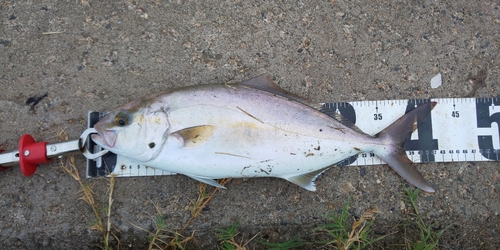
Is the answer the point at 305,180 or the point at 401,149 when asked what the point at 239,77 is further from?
the point at 401,149

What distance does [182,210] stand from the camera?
2646 millimetres

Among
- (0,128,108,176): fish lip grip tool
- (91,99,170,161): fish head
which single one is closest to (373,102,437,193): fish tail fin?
(91,99,170,161): fish head

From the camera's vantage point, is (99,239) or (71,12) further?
(71,12)

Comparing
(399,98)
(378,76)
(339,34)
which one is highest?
(339,34)

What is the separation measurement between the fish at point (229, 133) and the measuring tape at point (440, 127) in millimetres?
277

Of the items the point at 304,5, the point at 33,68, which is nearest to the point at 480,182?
the point at 304,5

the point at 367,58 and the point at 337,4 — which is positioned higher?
the point at 337,4

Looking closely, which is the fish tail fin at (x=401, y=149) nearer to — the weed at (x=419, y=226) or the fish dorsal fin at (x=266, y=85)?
the weed at (x=419, y=226)

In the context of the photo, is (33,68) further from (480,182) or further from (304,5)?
(480,182)

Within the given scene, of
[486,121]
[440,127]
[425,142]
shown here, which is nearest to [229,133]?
[425,142]

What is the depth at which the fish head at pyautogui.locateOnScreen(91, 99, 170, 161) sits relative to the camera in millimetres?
2262

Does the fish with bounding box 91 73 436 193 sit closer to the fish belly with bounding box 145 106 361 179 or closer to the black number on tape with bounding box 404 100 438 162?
the fish belly with bounding box 145 106 361 179

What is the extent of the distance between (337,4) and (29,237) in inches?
126

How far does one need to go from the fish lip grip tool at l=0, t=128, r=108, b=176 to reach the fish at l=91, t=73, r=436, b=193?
0.68 ft
